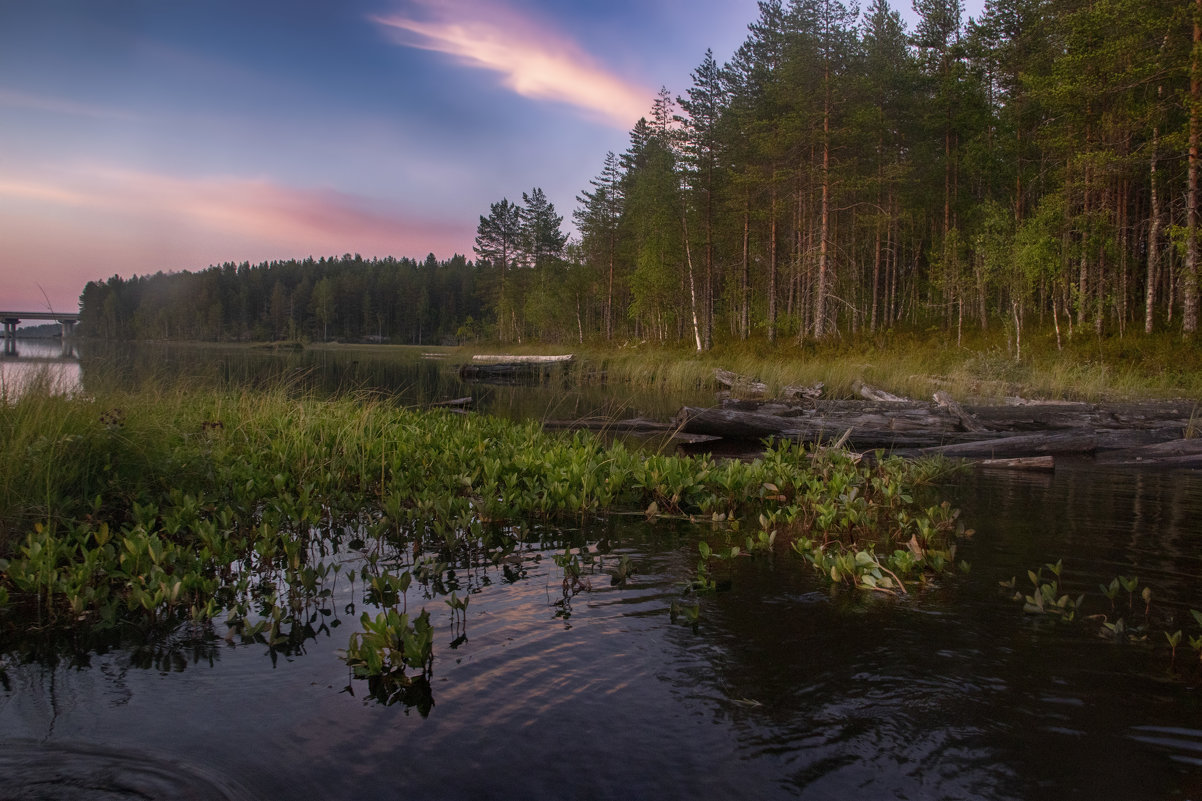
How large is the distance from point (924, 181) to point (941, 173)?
0.89 meters

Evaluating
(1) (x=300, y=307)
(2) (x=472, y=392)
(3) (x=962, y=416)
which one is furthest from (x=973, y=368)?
(1) (x=300, y=307)

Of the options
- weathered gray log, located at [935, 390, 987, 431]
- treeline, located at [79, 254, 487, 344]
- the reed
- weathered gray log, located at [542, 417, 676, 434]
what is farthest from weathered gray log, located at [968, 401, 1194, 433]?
treeline, located at [79, 254, 487, 344]

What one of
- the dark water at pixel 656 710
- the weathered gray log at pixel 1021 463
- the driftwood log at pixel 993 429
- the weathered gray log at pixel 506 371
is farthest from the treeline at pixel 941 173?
the dark water at pixel 656 710

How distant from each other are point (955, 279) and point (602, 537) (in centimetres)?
2924

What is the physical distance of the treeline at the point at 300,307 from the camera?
383 feet

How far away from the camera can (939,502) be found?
794 centimetres

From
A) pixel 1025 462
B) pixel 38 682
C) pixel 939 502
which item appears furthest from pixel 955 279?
pixel 38 682

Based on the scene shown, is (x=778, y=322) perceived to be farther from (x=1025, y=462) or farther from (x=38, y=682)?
(x=38, y=682)

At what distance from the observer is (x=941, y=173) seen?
119ft

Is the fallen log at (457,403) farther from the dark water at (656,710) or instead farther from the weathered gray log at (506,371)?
the weathered gray log at (506,371)

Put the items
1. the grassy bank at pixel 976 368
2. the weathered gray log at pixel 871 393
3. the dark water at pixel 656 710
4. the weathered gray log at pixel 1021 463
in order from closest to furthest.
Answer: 1. the dark water at pixel 656 710
2. the weathered gray log at pixel 1021 463
3. the grassy bank at pixel 976 368
4. the weathered gray log at pixel 871 393

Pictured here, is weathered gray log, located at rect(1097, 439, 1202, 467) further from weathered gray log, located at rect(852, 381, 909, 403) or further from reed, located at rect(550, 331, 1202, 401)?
weathered gray log, located at rect(852, 381, 909, 403)

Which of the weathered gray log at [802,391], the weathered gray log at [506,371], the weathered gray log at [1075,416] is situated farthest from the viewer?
the weathered gray log at [506,371]

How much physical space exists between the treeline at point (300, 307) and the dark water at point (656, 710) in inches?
4459
